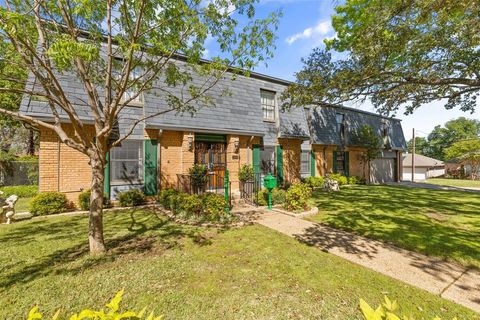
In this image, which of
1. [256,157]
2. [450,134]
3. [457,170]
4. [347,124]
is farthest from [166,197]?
[450,134]

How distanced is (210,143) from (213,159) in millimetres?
809

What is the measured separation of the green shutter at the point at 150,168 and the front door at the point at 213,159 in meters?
1.94

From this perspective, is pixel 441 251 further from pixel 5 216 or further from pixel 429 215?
pixel 5 216

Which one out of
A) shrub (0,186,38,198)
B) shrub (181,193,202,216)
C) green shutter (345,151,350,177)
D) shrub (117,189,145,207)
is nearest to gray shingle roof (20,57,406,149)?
green shutter (345,151,350,177)

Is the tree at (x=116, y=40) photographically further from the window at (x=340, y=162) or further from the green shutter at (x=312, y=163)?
the window at (x=340, y=162)

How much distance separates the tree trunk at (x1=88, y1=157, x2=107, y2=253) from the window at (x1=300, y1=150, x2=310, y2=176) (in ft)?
43.1

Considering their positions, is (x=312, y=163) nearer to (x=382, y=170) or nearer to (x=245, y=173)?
(x=245, y=173)

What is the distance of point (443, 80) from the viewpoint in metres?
8.07

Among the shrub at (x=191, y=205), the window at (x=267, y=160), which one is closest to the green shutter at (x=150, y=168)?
the shrub at (x=191, y=205)

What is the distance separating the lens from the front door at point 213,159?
1107cm

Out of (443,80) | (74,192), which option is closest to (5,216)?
(74,192)

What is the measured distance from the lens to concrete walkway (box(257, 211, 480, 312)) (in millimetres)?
3668

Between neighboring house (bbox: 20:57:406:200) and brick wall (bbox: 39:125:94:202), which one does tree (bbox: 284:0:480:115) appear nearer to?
neighboring house (bbox: 20:57:406:200)

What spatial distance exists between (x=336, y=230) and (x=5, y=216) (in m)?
10.1
